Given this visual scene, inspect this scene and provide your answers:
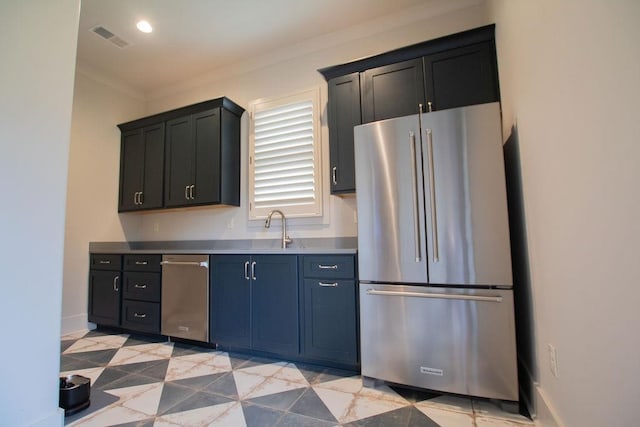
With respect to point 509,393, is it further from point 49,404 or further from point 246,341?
point 49,404

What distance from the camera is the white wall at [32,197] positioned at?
1376 millimetres

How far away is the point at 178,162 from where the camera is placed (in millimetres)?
3328

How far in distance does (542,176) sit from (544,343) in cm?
81

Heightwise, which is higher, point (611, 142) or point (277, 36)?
point (277, 36)

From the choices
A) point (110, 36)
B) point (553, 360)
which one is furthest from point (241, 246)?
point (553, 360)

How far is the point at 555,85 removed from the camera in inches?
45.9

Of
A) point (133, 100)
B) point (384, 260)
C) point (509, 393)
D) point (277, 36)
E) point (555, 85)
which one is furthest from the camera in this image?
point (133, 100)

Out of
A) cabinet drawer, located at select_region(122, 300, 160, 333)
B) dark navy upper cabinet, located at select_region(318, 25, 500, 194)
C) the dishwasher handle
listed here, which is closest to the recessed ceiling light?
dark navy upper cabinet, located at select_region(318, 25, 500, 194)

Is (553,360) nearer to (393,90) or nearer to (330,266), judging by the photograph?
(330,266)

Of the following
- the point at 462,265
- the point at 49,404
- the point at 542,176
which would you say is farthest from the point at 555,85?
the point at 49,404

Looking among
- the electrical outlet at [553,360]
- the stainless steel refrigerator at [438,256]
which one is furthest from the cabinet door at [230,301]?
the electrical outlet at [553,360]

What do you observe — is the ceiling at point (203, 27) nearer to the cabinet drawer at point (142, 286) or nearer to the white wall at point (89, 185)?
the white wall at point (89, 185)

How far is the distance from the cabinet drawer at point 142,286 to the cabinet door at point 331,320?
5.40 ft

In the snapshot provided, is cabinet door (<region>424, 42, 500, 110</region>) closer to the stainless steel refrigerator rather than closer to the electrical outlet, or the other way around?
the stainless steel refrigerator
